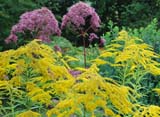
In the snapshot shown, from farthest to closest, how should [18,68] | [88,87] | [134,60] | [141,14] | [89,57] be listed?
1. [141,14]
2. [89,57]
3. [134,60]
4. [18,68]
5. [88,87]

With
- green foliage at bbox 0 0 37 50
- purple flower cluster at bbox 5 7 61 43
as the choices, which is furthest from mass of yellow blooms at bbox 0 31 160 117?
green foliage at bbox 0 0 37 50

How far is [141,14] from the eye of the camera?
428 inches

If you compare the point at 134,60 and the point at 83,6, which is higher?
the point at 83,6

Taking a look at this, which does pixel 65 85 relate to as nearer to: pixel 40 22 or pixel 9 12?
pixel 40 22

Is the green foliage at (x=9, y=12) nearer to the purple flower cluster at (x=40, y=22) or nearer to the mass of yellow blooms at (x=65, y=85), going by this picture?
the purple flower cluster at (x=40, y=22)

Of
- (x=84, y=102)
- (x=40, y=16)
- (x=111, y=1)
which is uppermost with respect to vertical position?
(x=111, y=1)

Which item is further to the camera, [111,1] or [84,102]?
[111,1]

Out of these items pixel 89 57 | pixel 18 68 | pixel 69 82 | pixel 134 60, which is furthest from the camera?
pixel 89 57

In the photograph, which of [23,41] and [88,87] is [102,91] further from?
[23,41]

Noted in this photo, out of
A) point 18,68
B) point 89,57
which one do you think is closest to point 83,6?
point 89,57

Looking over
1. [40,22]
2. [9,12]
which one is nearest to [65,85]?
[40,22]

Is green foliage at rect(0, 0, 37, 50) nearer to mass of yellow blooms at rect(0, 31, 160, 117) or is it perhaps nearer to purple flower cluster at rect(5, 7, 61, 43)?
purple flower cluster at rect(5, 7, 61, 43)

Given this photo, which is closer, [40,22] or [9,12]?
[40,22]

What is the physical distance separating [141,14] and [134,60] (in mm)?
7984
